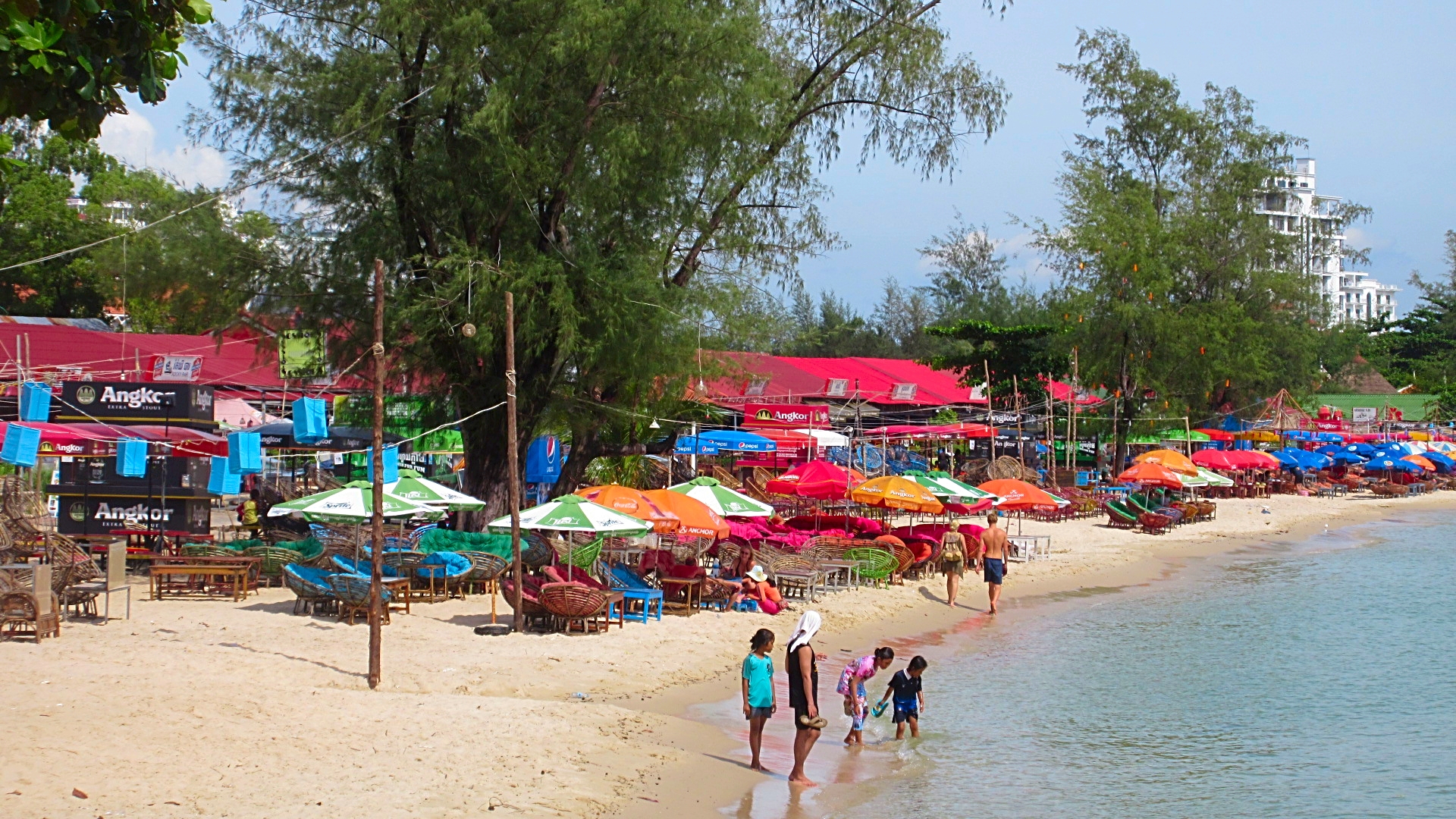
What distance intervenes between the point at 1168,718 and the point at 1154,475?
22.3 metres

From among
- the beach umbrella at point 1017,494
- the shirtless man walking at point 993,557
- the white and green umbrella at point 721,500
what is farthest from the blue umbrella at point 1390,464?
the white and green umbrella at point 721,500

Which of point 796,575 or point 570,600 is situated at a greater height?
point 570,600

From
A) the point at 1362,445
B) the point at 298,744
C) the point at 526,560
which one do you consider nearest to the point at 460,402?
the point at 526,560

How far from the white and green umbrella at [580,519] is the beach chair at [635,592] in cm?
116

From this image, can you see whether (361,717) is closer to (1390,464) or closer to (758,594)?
(758,594)

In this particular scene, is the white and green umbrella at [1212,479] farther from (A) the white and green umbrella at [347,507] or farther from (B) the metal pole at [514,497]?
(A) the white and green umbrella at [347,507]

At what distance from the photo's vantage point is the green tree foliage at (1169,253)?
147ft

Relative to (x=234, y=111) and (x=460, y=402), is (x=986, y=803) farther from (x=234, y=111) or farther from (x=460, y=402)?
(x=234, y=111)

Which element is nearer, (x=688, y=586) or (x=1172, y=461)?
(x=688, y=586)

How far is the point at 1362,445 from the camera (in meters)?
55.5

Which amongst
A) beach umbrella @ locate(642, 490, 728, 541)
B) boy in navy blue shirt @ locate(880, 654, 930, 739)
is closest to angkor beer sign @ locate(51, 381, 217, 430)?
beach umbrella @ locate(642, 490, 728, 541)

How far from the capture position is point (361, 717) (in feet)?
35.2

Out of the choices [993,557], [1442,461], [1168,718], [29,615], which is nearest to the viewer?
[29,615]

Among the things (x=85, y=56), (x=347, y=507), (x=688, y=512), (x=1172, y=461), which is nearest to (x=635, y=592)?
(x=688, y=512)
